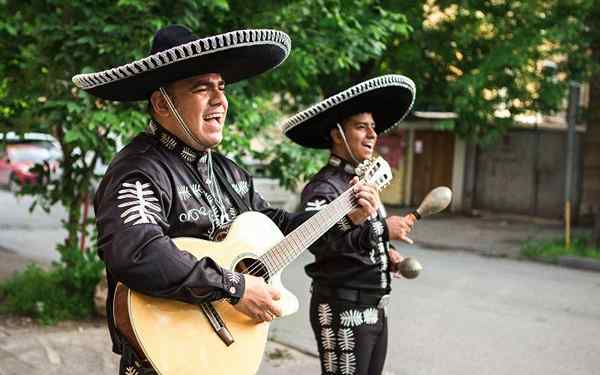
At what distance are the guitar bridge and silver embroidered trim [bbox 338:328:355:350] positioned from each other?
2.96ft

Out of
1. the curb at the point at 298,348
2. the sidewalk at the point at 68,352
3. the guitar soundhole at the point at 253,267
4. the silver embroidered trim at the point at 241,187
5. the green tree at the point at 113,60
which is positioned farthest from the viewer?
the curb at the point at 298,348

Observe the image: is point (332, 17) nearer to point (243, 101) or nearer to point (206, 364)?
point (243, 101)

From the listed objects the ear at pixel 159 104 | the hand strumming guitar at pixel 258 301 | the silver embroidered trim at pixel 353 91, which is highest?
the silver embroidered trim at pixel 353 91

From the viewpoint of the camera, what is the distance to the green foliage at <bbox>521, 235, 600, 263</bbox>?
34.0ft

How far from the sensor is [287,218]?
2.82 m

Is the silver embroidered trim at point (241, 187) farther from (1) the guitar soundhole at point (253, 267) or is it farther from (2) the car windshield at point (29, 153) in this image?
(2) the car windshield at point (29, 153)

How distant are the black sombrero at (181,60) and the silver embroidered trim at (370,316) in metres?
1.23

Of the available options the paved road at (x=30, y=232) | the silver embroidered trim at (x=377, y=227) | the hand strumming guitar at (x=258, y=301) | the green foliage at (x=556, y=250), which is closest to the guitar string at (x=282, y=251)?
the hand strumming guitar at (x=258, y=301)

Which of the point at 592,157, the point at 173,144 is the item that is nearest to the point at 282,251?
the point at 173,144

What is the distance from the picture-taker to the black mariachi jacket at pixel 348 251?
303 centimetres

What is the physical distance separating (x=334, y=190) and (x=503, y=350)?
3.22 meters

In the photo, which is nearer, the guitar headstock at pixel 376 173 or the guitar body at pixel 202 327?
the guitar body at pixel 202 327

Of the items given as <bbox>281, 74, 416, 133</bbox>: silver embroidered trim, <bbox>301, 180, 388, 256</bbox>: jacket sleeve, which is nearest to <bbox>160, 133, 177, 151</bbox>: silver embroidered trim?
<bbox>301, 180, 388, 256</bbox>: jacket sleeve

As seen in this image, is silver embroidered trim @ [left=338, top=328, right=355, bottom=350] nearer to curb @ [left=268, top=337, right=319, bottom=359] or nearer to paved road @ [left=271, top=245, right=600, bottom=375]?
paved road @ [left=271, top=245, right=600, bottom=375]
